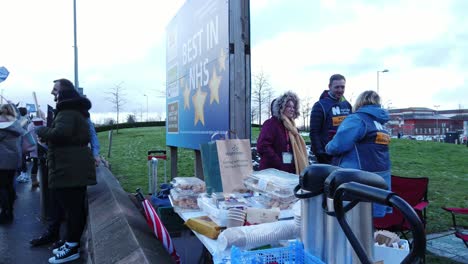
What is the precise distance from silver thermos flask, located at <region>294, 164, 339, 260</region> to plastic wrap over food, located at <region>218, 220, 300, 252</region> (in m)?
0.40

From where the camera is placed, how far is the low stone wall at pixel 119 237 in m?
2.98

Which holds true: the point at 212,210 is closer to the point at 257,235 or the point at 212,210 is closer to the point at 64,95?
the point at 257,235

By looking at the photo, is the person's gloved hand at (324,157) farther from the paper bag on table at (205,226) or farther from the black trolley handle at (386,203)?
the black trolley handle at (386,203)

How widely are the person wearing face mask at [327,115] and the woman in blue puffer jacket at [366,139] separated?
0.90 meters

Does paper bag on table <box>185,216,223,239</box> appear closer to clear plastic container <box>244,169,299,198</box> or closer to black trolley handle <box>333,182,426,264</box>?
clear plastic container <box>244,169,299,198</box>

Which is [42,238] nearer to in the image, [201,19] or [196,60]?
[196,60]

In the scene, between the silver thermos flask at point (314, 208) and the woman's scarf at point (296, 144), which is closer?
the silver thermos flask at point (314, 208)

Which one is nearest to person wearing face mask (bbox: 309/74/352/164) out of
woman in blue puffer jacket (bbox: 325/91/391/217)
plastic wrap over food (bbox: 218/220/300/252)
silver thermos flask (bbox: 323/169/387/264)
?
woman in blue puffer jacket (bbox: 325/91/391/217)

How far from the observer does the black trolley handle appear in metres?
1.06

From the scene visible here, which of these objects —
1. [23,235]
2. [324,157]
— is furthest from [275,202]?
[23,235]

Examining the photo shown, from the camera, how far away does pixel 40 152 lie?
584 centimetres

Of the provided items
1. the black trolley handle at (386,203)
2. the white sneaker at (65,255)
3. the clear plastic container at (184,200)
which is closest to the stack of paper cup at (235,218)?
the clear plastic container at (184,200)

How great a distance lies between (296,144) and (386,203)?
2958mm

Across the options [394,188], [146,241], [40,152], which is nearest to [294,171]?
[394,188]
